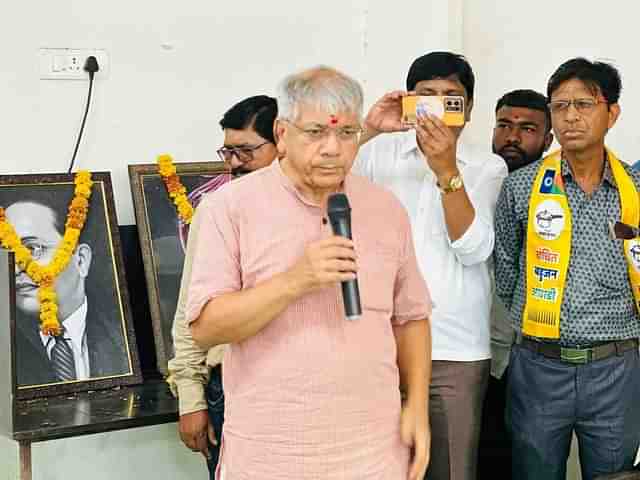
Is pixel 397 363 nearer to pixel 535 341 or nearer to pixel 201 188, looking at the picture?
pixel 535 341

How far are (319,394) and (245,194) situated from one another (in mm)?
388

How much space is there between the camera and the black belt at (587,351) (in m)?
2.39

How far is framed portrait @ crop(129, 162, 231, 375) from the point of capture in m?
3.30

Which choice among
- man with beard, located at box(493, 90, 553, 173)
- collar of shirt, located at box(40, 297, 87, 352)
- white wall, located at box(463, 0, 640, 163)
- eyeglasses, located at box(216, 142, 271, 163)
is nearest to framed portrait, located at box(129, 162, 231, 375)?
collar of shirt, located at box(40, 297, 87, 352)

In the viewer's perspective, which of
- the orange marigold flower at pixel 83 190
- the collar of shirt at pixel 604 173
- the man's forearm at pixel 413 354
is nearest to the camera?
the man's forearm at pixel 413 354

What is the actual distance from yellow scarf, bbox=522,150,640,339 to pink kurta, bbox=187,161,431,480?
722mm

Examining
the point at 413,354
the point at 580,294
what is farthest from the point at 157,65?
the point at 413,354

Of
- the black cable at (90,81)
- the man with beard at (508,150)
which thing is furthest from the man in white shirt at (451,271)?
the black cable at (90,81)

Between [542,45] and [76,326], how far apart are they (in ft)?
6.57

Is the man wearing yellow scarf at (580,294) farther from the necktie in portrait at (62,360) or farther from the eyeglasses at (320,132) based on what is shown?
the necktie in portrait at (62,360)

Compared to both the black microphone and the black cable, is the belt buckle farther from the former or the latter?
the black cable

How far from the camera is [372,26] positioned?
394cm

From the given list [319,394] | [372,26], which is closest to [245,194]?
[319,394]

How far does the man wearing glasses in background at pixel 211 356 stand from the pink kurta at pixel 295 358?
0.56m
